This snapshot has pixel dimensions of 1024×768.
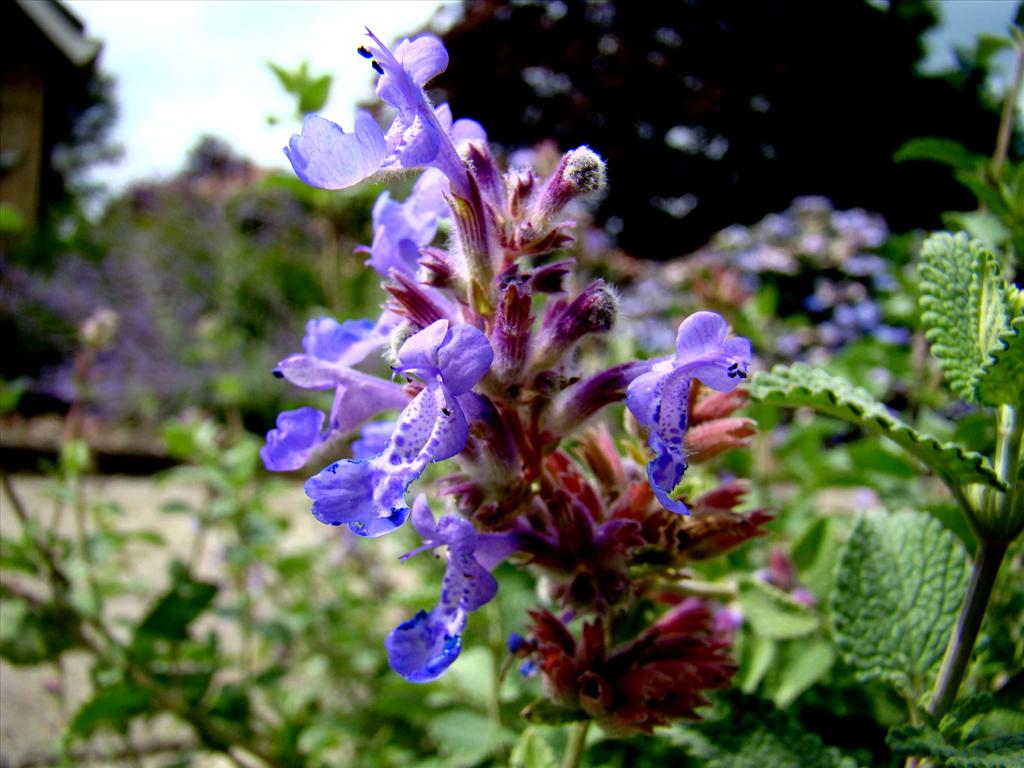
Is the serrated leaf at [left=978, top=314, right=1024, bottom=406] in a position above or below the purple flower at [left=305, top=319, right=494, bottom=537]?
below

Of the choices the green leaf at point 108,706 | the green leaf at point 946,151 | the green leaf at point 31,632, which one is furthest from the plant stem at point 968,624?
the green leaf at point 31,632

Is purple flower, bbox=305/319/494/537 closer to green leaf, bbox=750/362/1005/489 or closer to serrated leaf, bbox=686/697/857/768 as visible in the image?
green leaf, bbox=750/362/1005/489

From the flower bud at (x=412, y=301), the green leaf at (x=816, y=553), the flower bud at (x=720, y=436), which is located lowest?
the green leaf at (x=816, y=553)

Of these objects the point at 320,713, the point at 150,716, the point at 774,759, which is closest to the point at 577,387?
the point at 774,759

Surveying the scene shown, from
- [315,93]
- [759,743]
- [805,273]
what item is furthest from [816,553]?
[805,273]

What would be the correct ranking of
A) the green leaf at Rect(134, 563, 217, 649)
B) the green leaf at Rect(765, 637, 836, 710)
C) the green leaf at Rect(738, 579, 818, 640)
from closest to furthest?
the green leaf at Rect(738, 579, 818, 640) → the green leaf at Rect(765, 637, 836, 710) → the green leaf at Rect(134, 563, 217, 649)

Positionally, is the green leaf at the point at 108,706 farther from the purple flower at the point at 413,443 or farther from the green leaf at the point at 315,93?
the green leaf at the point at 315,93

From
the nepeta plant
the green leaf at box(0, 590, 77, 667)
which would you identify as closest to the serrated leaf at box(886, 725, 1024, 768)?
the nepeta plant
